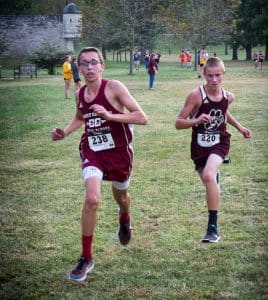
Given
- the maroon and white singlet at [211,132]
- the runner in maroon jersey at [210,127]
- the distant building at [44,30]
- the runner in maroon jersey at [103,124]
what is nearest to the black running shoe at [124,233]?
the runner in maroon jersey at [103,124]

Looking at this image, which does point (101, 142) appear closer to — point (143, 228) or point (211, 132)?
point (211, 132)

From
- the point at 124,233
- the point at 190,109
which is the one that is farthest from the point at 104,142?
the point at 124,233

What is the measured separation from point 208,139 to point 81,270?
1.89 m

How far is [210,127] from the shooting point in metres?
5.57

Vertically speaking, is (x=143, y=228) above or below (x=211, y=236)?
below

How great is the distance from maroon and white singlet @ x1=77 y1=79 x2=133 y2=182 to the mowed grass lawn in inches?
37.8

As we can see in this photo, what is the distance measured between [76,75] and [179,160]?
14.3 meters

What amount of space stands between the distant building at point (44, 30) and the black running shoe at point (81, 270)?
2035 inches

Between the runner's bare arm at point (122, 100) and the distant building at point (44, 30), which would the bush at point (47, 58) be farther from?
the runner's bare arm at point (122, 100)

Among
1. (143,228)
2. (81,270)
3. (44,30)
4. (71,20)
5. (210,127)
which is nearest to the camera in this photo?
(81,270)

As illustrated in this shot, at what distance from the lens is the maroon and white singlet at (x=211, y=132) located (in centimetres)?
555

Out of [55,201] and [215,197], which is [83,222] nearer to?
[215,197]

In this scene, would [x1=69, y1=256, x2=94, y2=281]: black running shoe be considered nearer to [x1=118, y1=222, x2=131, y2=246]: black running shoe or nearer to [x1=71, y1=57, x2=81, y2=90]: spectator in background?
[x1=118, y1=222, x2=131, y2=246]: black running shoe

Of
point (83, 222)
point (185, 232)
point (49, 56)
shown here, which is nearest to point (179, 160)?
point (185, 232)
